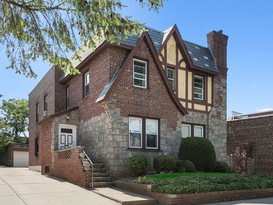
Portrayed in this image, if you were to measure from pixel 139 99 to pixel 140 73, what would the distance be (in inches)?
54.0

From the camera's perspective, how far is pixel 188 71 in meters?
20.7

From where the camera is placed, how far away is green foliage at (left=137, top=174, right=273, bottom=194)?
1231 cm

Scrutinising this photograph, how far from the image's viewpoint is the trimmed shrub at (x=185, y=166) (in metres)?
16.8

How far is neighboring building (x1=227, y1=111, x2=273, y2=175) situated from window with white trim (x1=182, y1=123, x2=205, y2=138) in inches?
222

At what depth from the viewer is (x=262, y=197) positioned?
1454 cm

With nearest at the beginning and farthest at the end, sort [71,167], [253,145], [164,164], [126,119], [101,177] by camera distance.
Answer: [101,177] < [71,167] < [164,164] < [126,119] < [253,145]

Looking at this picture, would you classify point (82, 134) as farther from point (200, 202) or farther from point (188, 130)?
point (200, 202)

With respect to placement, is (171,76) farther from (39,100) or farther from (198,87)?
(39,100)

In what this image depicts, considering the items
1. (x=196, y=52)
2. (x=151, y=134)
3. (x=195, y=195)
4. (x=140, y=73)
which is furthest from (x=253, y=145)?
(x=195, y=195)

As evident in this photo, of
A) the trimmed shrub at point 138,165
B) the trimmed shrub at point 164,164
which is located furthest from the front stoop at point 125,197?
the trimmed shrub at point 164,164

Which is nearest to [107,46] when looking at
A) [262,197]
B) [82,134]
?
[82,134]

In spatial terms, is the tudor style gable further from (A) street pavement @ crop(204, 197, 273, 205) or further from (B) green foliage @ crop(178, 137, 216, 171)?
(A) street pavement @ crop(204, 197, 273, 205)

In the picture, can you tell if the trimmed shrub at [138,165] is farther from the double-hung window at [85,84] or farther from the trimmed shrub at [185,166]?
the double-hung window at [85,84]

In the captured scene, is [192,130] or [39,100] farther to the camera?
[39,100]
